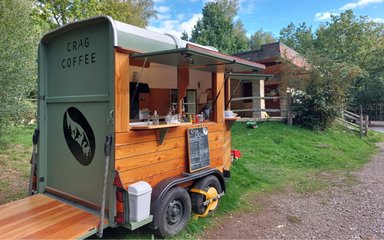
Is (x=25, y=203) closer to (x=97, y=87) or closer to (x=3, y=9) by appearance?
(x=97, y=87)

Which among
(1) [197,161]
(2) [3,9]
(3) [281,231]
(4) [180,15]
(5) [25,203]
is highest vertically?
(4) [180,15]

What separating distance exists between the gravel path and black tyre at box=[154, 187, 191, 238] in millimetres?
424

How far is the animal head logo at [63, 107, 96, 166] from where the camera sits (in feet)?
10.5

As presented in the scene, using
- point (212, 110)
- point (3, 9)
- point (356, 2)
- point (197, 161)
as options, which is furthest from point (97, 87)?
point (356, 2)

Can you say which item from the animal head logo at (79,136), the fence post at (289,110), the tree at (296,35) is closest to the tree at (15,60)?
the animal head logo at (79,136)

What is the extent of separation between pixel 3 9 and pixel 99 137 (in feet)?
22.1

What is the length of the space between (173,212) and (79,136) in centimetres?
146

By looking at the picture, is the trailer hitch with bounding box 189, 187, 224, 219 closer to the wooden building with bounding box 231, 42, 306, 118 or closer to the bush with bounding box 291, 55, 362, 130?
the wooden building with bounding box 231, 42, 306, 118

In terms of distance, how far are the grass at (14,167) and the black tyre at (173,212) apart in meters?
2.96

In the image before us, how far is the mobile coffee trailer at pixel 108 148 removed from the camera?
9.18 ft

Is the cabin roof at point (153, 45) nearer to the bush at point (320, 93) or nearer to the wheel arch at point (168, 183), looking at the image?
the wheel arch at point (168, 183)

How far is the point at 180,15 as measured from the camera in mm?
35438

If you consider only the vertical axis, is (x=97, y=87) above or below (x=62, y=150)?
above

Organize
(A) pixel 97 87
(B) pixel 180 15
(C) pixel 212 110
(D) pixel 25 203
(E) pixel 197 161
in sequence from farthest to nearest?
(B) pixel 180 15, (C) pixel 212 110, (E) pixel 197 161, (D) pixel 25 203, (A) pixel 97 87
